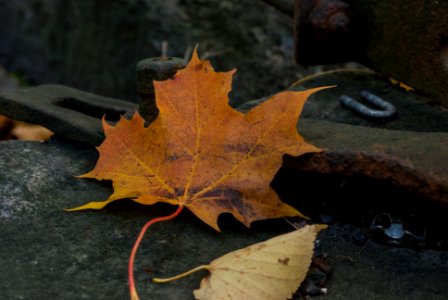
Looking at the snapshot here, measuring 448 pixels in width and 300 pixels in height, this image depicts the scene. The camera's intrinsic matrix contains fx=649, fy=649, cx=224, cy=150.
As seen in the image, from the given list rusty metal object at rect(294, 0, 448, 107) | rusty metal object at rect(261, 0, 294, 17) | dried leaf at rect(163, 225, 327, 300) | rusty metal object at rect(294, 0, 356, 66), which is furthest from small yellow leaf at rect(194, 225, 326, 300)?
rusty metal object at rect(261, 0, 294, 17)

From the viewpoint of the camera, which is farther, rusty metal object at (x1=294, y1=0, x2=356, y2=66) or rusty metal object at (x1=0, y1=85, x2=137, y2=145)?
rusty metal object at (x1=294, y1=0, x2=356, y2=66)

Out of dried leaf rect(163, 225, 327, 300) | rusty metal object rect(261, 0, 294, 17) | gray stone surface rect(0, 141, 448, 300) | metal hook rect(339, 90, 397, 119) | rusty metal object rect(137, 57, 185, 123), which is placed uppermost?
rusty metal object rect(261, 0, 294, 17)

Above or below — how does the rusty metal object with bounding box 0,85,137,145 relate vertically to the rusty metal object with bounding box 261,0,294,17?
below

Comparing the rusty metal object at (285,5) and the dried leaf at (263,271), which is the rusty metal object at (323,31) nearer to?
the rusty metal object at (285,5)

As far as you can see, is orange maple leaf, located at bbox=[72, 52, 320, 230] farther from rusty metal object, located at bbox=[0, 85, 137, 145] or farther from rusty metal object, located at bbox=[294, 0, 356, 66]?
rusty metal object, located at bbox=[294, 0, 356, 66]

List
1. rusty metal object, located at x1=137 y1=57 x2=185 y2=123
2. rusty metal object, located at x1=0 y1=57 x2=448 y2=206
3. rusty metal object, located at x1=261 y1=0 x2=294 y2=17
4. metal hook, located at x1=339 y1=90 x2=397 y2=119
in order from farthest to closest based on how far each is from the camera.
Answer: rusty metal object, located at x1=261 y1=0 x2=294 y2=17 < metal hook, located at x1=339 y1=90 x2=397 y2=119 < rusty metal object, located at x1=137 y1=57 x2=185 y2=123 < rusty metal object, located at x1=0 y1=57 x2=448 y2=206

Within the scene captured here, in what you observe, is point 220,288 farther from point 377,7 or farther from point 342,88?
point 342,88

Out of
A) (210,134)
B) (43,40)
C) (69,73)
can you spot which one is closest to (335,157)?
(210,134)
